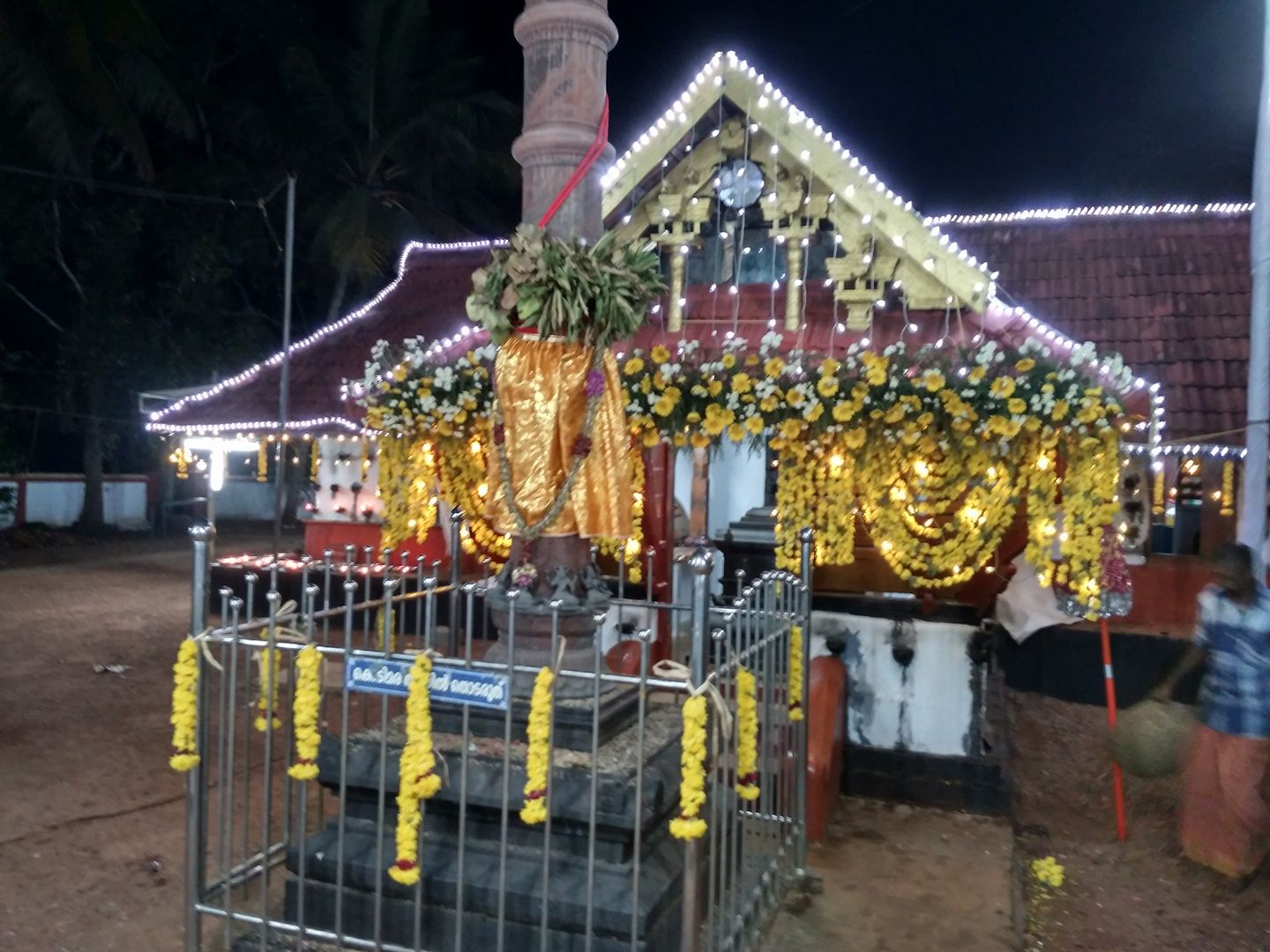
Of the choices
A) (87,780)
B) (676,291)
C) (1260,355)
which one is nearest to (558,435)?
(676,291)

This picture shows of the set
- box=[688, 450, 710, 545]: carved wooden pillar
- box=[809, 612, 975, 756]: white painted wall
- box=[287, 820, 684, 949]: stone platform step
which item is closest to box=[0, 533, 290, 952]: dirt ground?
box=[287, 820, 684, 949]: stone platform step

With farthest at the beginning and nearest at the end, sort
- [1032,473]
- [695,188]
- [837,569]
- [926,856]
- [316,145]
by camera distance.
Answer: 1. [316,145]
2. [837,569]
3. [695,188]
4. [1032,473]
5. [926,856]

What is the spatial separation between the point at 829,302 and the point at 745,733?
4.04 meters

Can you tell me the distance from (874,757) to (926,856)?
Answer: 104 cm

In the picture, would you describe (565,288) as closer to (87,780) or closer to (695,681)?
(695,681)

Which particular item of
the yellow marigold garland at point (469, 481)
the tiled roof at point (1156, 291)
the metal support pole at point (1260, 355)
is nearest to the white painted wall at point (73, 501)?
the yellow marigold garland at point (469, 481)

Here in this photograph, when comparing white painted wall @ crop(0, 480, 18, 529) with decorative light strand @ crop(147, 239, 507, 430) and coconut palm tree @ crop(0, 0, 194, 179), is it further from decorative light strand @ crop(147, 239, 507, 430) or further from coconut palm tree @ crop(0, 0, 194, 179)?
decorative light strand @ crop(147, 239, 507, 430)

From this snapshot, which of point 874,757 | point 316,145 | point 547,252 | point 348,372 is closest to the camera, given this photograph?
point 547,252

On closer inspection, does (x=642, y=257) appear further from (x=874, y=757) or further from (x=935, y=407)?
(x=874, y=757)

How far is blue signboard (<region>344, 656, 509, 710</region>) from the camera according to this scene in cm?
336

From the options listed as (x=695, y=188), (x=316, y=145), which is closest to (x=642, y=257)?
(x=695, y=188)

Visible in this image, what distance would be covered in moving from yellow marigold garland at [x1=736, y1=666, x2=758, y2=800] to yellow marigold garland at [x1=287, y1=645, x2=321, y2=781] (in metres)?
1.50

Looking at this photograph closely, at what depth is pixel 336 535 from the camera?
12.8 metres

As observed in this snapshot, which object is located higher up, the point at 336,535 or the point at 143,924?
the point at 336,535
